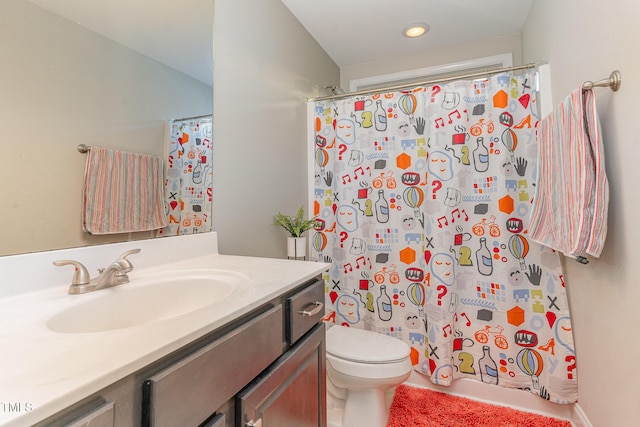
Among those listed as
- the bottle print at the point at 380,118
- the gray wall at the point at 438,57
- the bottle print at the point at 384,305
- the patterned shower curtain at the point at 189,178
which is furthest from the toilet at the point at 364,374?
the gray wall at the point at 438,57

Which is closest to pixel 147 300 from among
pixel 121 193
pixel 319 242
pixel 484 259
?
pixel 121 193

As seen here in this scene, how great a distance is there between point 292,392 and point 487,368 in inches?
53.8

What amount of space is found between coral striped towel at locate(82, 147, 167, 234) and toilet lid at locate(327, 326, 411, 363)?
100cm

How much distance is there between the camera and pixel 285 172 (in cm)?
185

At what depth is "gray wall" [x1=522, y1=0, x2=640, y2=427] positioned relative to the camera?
940mm

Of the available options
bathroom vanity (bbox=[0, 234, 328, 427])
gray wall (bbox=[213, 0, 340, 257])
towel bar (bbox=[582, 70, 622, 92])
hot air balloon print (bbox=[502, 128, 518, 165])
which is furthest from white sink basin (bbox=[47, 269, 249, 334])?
hot air balloon print (bbox=[502, 128, 518, 165])

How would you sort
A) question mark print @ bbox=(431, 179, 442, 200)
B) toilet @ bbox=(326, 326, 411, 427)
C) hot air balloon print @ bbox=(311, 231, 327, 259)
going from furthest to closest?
hot air balloon print @ bbox=(311, 231, 327, 259) < question mark print @ bbox=(431, 179, 442, 200) < toilet @ bbox=(326, 326, 411, 427)

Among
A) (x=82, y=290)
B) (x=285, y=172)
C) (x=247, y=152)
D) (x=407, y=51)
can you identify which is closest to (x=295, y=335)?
(x=82, y=290)

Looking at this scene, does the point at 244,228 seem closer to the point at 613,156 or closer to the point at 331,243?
the point at 331,243

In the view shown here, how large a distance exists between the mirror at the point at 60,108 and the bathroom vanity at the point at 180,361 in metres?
0.20

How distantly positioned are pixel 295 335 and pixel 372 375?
0.69 meters

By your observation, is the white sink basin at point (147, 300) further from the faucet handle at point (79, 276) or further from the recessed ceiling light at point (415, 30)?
the recessed ceiling light at point (415, 30)

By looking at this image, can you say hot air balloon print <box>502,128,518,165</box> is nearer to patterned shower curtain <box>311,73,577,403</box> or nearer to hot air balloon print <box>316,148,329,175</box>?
patterned shower curtain <box>311,73,577,403</box>

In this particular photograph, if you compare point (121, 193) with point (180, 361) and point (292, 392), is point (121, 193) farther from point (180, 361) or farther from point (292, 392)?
point (292, 392)
